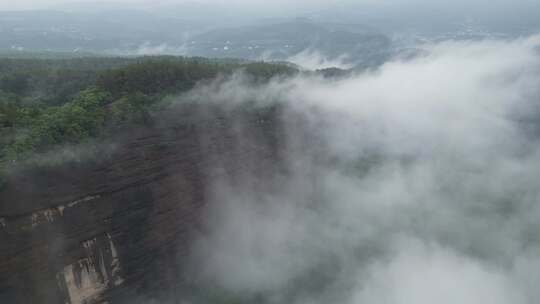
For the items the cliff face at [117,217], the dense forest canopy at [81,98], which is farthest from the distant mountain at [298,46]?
the cliff face at [117,217]

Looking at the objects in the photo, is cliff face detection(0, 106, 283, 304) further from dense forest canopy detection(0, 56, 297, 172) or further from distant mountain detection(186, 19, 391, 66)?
distant mountain detection(186, 19, 391, 66)

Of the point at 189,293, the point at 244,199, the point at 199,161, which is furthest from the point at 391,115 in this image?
the point at 189,293

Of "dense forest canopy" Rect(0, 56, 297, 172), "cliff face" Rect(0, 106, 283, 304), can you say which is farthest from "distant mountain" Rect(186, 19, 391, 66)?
"cliff face" Rect(0, 106, 283, 304)

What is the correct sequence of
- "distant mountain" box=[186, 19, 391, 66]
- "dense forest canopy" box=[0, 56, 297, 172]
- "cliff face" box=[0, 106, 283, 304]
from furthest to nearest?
"distant mountain" box=[186, 19, 391, 66] → "dense forest canopy" box=[0, 56, 297, 172] → "cliff face" box=[0, 106, 283, 304]

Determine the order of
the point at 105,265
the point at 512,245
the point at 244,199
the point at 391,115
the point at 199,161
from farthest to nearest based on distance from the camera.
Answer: the point at 391,115, the point at 512,245, the point at 244,199, the point at 199,161, the point at 105,265

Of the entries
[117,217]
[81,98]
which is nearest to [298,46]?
[81,98]

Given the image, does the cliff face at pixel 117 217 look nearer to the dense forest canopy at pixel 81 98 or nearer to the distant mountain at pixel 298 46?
the dense forest canopy at pixel 81 98

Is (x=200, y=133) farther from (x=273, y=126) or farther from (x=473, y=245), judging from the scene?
(x=473, y=245)

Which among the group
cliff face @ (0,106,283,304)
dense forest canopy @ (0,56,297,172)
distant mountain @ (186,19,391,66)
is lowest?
cliff face @ (0,106,283,304)
